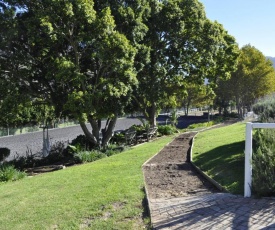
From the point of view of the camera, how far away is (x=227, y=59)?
2722 centimetres

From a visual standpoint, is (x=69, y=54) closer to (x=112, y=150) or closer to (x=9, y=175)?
(x=112, y=150)

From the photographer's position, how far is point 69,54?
51.4ft

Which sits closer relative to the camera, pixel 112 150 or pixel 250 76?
pixel 112 150

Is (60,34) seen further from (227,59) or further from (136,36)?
(227,59)

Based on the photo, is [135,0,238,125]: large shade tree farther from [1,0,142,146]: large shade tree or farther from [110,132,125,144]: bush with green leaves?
[1,0,142,146]: large shade tree

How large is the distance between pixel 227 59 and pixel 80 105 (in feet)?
59.1

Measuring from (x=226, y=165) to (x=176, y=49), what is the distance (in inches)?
607

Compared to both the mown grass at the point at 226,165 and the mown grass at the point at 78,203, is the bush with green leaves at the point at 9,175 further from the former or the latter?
the mown grass at the point at 226,165

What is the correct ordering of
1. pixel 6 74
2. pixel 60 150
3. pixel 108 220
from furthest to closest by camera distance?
pixel 60 150, pixel 6 74, pixel 108 220

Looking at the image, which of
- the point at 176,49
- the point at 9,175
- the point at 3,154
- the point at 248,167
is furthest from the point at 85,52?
the point at 248,167

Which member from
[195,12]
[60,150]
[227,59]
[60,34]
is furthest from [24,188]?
[227,59]

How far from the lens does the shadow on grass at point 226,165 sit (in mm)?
6621

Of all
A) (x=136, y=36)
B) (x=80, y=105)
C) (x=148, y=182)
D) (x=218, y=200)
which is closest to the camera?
(x=218, y=200)

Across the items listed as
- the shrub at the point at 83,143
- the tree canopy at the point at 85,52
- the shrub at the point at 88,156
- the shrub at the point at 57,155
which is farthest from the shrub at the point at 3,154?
the shrub at the point at 88,156
